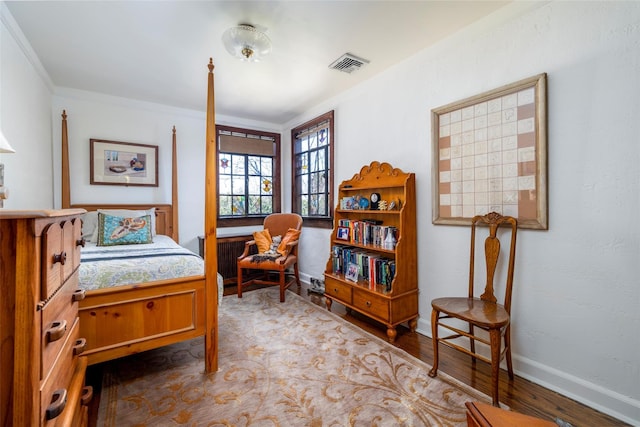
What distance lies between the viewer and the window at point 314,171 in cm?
373

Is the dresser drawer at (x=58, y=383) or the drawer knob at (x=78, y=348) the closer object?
the dresser drawer at (x=58, y=383)

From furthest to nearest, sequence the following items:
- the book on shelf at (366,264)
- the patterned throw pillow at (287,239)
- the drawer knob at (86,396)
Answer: the patterned throw pillow at (287,239), the book on shelf at (366,264), the drawer knob at (86,396)

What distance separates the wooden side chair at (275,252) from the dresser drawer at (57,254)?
231 centimetres

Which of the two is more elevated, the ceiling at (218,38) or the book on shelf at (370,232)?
the ceiling at (218,38)

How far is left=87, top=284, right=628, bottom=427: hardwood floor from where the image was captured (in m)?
1.53

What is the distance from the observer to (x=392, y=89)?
282 cm

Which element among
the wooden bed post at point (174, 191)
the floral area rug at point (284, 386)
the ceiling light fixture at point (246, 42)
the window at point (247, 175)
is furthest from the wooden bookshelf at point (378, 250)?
the wooden bed post at point (174, 191)

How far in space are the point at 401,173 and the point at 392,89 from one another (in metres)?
0.91

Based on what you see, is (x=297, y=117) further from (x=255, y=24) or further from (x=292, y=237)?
(x=255, y=24)

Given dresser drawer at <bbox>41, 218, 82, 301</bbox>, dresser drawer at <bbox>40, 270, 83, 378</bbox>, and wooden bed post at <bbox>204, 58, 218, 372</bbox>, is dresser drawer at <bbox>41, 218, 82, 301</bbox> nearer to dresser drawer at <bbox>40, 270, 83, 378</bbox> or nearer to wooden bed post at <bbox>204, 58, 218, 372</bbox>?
dresser drawer at <bbox>40, 270, 83, 378</bbox>

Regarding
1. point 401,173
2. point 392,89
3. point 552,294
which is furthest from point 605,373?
point 392,89

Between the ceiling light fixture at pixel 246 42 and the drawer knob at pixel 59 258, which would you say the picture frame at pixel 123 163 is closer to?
the ceiling light fixture at pixel 246 42

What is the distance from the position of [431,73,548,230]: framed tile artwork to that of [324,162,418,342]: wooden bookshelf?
1.04 ft

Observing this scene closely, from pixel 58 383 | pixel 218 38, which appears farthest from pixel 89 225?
pixel 58 383
